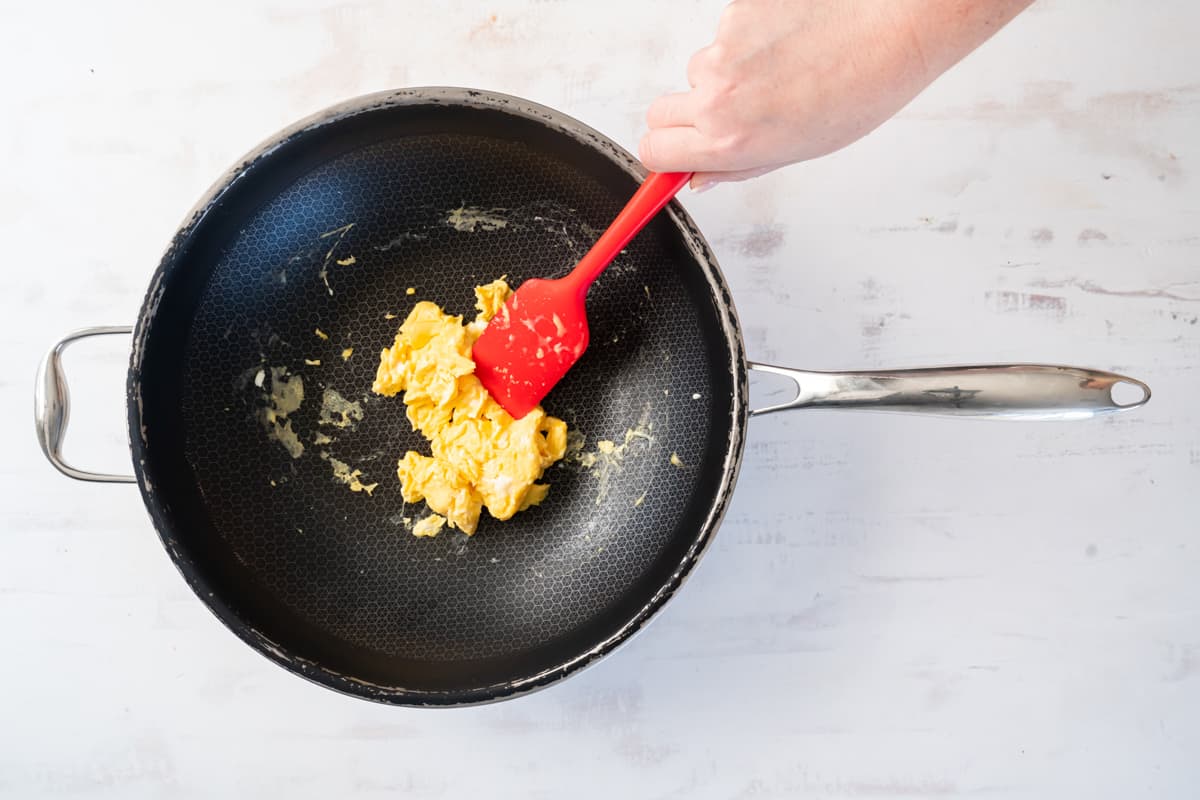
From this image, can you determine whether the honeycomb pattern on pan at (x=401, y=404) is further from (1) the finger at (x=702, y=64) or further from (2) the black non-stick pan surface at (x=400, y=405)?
Answer: (1) the finger at (x=702, y=64)

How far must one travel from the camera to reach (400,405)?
1199 mm

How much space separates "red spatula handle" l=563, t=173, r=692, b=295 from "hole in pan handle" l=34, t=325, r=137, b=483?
0.64 metres

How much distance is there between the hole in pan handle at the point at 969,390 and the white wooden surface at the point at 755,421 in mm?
275

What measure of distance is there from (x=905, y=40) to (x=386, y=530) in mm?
947

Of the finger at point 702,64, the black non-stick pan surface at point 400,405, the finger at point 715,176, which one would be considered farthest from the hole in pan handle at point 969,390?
the finger at point 702,64

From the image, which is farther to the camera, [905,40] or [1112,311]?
[1112,311]

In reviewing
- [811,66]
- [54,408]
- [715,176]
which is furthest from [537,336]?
[54,408]

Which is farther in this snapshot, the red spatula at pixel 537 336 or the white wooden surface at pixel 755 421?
the white wooden surface at pixel 755 421

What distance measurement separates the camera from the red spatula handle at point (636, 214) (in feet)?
3.09

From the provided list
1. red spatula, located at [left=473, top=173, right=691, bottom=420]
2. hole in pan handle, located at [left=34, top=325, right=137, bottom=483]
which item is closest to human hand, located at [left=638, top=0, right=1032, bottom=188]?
red spatula, located at [left=473, top=173, right=691, bottom=420]

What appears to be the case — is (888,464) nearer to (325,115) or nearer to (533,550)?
(533,550)

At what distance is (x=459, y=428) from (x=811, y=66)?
67 centimetres

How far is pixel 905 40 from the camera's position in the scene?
835 mm

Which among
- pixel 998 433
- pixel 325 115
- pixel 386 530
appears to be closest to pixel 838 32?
pixel 325 115
